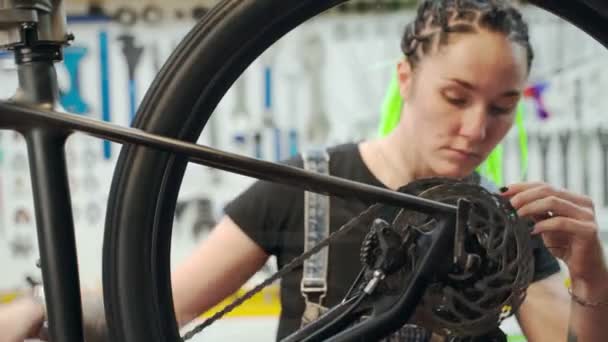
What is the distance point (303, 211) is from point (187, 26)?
1.20ft

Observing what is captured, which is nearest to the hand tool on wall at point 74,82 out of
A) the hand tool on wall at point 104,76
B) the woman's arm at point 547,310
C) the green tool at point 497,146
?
the hand tool on wall at point 104,76

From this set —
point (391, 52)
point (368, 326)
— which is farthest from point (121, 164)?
point (391, 52)

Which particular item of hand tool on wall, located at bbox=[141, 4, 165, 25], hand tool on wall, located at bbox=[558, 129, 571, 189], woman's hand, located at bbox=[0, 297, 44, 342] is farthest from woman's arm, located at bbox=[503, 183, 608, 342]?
hand tool on wall, located at bbox=[141, 4, 165, 25]

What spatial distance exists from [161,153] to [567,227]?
263mm

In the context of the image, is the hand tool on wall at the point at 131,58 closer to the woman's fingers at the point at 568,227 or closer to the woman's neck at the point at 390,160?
the woman's neck at the point at 390,160

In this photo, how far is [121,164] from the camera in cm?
40

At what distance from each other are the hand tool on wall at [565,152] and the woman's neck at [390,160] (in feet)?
0.46

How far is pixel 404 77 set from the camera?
0.52 metres

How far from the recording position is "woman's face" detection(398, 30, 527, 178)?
1.48 feet

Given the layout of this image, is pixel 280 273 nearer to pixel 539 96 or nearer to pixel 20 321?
pixel 20 321

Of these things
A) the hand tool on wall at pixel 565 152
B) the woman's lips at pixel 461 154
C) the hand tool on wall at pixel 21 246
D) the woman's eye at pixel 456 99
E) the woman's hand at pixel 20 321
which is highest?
the woman's eye at pixel 456 99

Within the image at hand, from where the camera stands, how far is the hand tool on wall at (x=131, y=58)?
0.82 meters

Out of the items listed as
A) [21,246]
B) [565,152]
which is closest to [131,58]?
[21,246]

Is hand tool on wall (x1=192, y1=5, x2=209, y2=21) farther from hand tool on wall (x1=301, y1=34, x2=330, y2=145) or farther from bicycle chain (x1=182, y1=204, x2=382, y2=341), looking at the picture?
bicycle chain (x1=182, y1=204, x2=382, y2=341)
